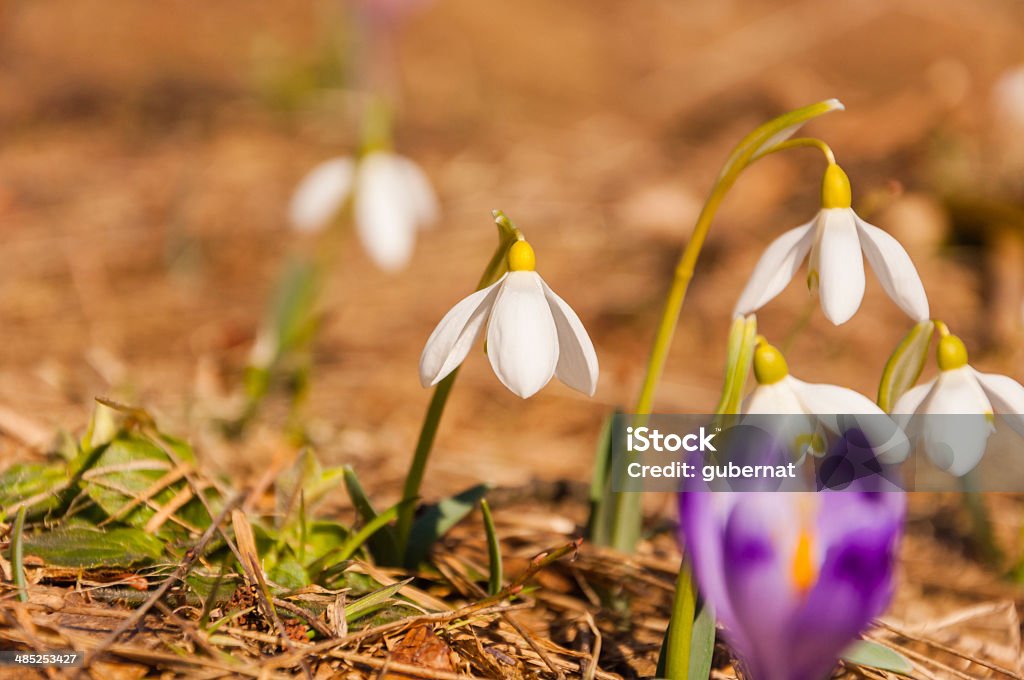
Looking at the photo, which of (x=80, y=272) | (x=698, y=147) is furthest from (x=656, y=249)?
(x=80, y=272)

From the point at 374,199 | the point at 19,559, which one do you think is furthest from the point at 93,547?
the point at 374,199

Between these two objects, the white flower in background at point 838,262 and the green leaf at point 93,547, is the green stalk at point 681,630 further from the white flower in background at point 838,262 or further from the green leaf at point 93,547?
the green leaf at point 93,547

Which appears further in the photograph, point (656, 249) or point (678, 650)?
point (656, 249)

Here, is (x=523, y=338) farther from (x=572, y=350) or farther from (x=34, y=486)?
(x=34, y=486)

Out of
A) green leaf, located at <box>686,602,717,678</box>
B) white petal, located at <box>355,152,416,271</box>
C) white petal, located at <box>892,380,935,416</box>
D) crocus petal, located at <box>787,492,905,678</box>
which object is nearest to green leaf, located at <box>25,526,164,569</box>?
green leaf, located at <box>686,602,717,678</box>

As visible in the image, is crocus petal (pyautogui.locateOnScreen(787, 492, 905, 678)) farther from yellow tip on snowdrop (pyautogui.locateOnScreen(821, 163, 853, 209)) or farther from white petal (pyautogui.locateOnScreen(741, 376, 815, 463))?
yellow tip on snowdrop (pyautogui.locateOnScreen(821, 163, 853, 209))

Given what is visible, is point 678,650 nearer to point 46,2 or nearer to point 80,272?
point 80,272
